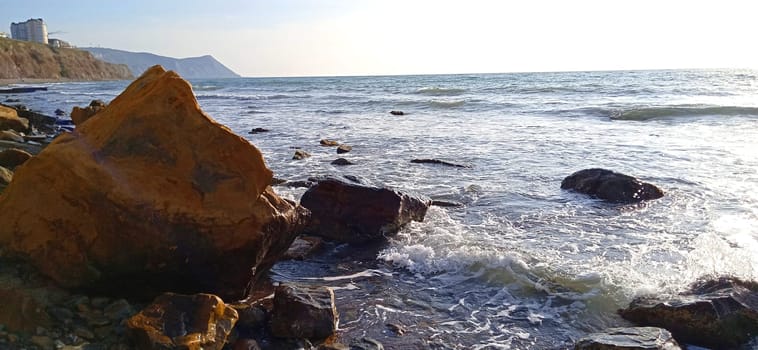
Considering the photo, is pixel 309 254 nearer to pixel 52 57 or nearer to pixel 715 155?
pixel 715 155

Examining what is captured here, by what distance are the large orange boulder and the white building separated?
163 m

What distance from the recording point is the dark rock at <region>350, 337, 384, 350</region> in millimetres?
4125

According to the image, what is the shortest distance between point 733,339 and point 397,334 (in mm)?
2500

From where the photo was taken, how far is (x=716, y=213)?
300 inches

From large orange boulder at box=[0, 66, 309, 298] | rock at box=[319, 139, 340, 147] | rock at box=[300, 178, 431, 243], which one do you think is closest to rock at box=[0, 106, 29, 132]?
rock at box=[319, 139, 340, 147]

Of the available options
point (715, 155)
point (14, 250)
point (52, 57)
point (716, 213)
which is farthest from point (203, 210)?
point (52, 57)

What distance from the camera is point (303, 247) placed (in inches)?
254

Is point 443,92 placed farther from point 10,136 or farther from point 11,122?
point 10,136

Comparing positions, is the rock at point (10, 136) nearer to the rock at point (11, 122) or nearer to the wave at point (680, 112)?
the rock at point (11, 122)

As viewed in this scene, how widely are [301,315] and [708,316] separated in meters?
3.06

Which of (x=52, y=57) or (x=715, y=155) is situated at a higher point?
(x=52, y=57)

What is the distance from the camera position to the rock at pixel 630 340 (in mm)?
3713

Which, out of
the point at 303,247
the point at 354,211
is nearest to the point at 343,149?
the point at 354,211

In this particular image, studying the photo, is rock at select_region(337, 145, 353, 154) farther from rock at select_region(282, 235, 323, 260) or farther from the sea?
rock at select_region(282, 235, 323, 260)
